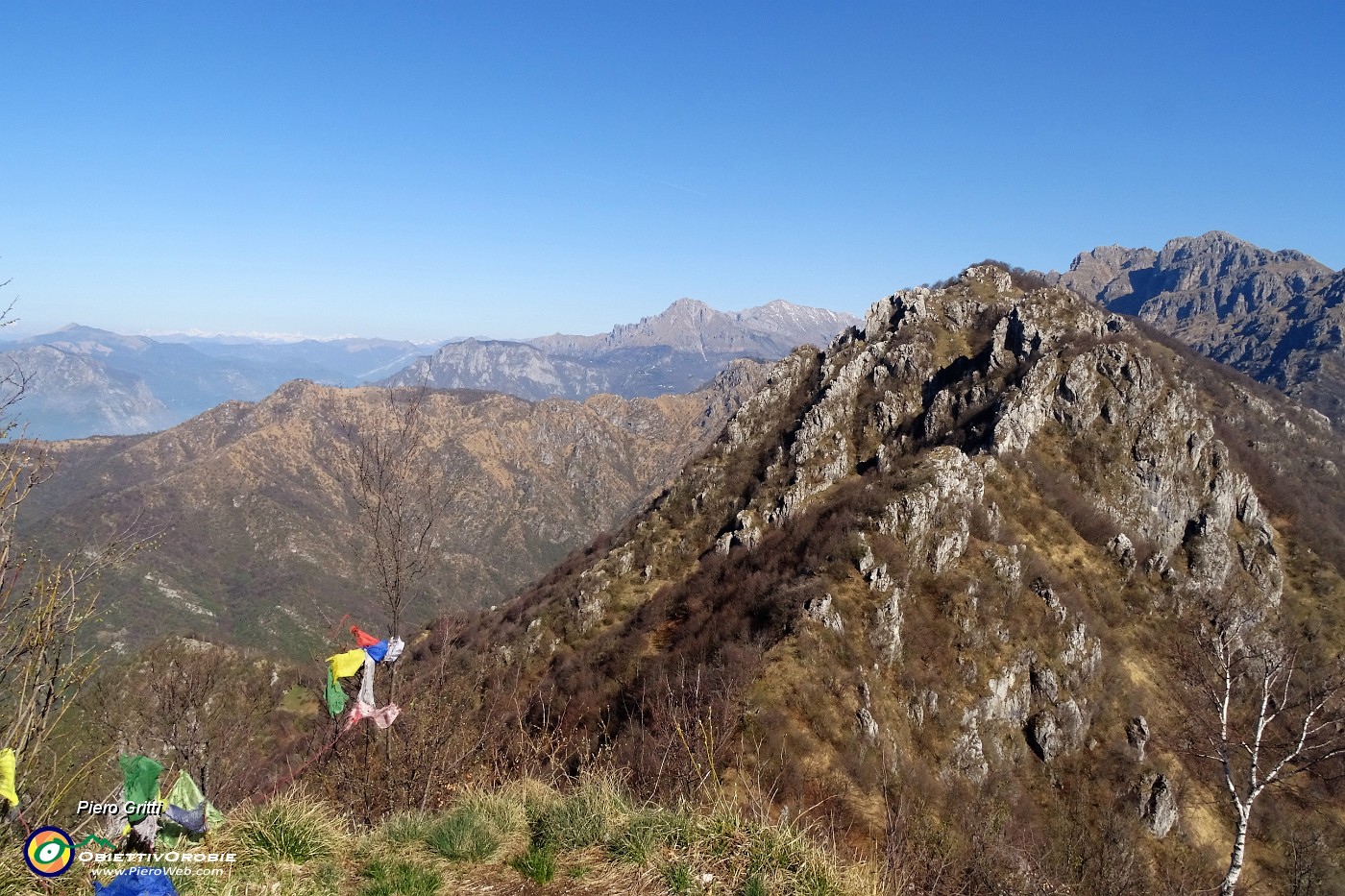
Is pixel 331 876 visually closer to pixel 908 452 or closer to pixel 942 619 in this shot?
pixel 942 619

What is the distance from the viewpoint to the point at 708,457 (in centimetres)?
6944

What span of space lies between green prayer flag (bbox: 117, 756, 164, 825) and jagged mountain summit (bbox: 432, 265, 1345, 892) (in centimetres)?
585

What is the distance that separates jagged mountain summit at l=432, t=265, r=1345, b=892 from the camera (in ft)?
89.4

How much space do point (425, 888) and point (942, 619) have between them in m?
38.4

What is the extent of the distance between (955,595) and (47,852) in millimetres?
41993

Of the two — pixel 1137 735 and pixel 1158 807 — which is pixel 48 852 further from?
pixel 1137 735

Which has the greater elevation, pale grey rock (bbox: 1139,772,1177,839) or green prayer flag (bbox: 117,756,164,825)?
green prayer flag (bbox: 117,756,164,825)

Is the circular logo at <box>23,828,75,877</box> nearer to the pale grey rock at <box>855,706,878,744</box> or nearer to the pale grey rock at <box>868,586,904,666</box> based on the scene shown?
the pale grey rock at <box>855,706,878,744</box>

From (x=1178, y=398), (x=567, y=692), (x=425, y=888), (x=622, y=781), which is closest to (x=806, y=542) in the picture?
(x=567, y=692)

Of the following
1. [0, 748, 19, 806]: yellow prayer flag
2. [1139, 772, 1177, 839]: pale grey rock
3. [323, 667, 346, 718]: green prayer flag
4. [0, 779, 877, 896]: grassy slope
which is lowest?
[1139, 772, 1177, 839]: pale grey rock

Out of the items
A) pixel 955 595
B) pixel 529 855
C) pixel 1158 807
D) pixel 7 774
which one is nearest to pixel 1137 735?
pixel 1158 807

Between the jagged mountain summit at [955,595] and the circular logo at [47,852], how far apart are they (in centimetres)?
620

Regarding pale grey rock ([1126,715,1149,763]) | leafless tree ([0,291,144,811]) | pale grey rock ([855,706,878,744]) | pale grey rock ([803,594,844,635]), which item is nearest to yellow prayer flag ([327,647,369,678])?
leafless tree ([0,291,144,811])

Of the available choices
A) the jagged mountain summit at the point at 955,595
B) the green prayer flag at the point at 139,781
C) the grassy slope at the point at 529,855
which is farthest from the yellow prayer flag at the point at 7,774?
the jagged mountain summit at the point at 955,595
